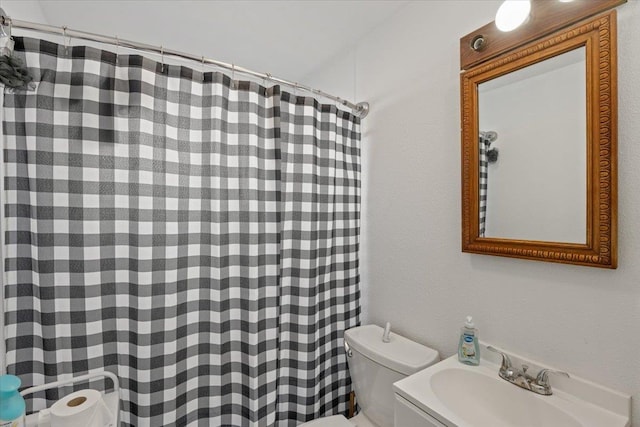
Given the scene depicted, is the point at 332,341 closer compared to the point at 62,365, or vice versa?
the point at 62,365

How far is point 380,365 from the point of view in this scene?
4.12 ft

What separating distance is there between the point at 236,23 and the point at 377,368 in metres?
1.93

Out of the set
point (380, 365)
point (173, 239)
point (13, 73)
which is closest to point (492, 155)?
point (380, 365)

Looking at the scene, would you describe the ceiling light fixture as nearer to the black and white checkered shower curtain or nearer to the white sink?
the black and white checkered shower curtain

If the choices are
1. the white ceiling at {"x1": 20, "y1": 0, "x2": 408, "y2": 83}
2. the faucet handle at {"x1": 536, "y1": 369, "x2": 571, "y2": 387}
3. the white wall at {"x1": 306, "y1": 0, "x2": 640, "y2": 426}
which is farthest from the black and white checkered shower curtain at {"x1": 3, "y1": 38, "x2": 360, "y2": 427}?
the faucet handle at {"x1": 536, "y1": 369, "x2": 571, "y2": 387}

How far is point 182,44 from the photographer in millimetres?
1813

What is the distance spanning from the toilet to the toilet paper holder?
2.61 feet

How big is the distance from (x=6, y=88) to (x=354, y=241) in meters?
1.53

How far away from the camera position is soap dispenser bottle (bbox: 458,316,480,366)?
3.66 ft

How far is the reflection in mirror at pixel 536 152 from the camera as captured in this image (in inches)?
36.0

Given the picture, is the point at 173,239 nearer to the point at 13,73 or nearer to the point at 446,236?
the point at 13,73

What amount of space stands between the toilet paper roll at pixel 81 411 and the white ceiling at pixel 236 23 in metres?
1.73

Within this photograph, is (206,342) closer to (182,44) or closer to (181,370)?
(181,370)

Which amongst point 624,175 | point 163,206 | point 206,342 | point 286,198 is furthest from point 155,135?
point 624,175
